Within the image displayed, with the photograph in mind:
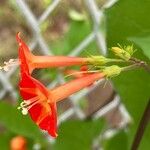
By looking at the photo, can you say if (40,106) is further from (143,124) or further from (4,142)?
(4,142)

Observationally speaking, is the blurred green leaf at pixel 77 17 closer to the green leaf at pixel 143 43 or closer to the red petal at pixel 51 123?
the green leaf at pixel 143 43

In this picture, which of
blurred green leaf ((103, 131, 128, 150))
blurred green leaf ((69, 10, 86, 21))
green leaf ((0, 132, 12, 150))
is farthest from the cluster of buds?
blurred green leaf ((69, 10, 86, 21))

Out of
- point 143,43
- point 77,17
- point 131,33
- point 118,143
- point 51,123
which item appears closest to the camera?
point 51,123

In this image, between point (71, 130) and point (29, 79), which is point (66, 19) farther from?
point (29, 79)

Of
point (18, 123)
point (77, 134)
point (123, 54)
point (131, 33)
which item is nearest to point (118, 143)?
point (77, 134)

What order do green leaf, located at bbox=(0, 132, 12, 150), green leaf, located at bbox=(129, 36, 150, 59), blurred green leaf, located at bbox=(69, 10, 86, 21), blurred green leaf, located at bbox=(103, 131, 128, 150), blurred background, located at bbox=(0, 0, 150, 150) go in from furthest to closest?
blurred green leaf, located at bbox=(69, 10, 86, 21), green leaf, located at bbox=(0, 132, 12, 150), blurred green leaf, located at bbox=(103, 131, 128, 150), blurred background, located at bbox=(0, 0, 150, 150), green leaf, located at bbox=(129, 36, 150, 59)

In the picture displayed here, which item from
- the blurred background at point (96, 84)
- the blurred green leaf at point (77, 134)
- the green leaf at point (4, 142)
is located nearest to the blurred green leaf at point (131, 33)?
the blurred background at point (96, 84)

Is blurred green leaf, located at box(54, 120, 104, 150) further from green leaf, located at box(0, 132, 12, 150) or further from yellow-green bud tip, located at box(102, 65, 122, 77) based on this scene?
yellow-green bud tip, located at box(102, 65, 122, 77)
